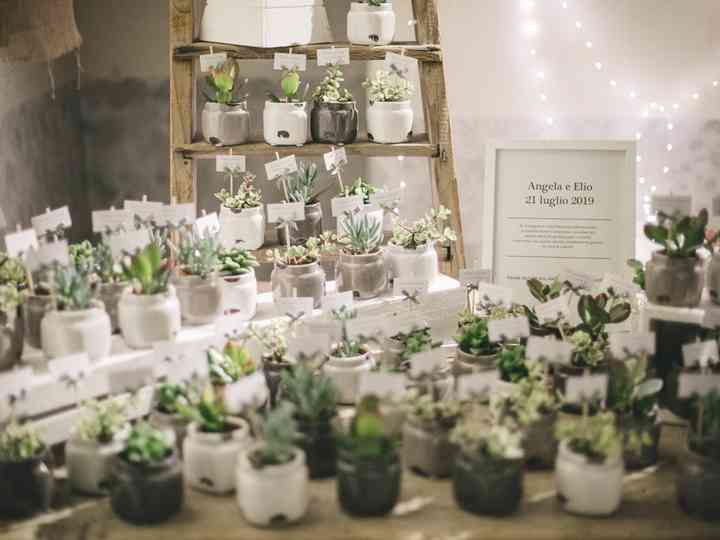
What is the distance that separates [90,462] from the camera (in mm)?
1993

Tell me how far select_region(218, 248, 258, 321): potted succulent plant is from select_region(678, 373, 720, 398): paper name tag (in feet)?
3.81

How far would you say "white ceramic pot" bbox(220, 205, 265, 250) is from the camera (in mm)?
3225

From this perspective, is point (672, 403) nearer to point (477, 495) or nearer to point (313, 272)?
point (477, 495)

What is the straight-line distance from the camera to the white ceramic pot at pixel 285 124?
3266mm

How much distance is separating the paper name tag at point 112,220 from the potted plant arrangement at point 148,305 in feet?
0.79

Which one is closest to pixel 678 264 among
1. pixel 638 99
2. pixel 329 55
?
pixel 329 55

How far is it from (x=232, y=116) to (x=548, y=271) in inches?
48.7

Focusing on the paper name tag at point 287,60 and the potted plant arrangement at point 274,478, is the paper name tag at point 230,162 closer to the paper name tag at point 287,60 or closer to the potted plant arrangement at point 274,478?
the paper name tag at point 287,60

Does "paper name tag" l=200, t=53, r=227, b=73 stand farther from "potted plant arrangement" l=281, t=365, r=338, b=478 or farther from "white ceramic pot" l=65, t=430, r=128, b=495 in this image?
"white ceramic pot" l=65, t=430, r=128, b=495

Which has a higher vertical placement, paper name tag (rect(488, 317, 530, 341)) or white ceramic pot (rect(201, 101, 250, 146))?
white ceramic pot (rect(201, 101, 250, 146))

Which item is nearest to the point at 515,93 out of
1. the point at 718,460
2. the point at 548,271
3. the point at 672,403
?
the point at 548,271

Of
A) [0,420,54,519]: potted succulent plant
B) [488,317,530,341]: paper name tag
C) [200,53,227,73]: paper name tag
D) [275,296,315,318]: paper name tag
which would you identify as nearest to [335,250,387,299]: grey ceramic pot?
[275,296,315,318]: paper name tag

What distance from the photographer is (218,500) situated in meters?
2.01

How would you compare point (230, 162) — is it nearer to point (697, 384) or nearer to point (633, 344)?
point (633, 344)
